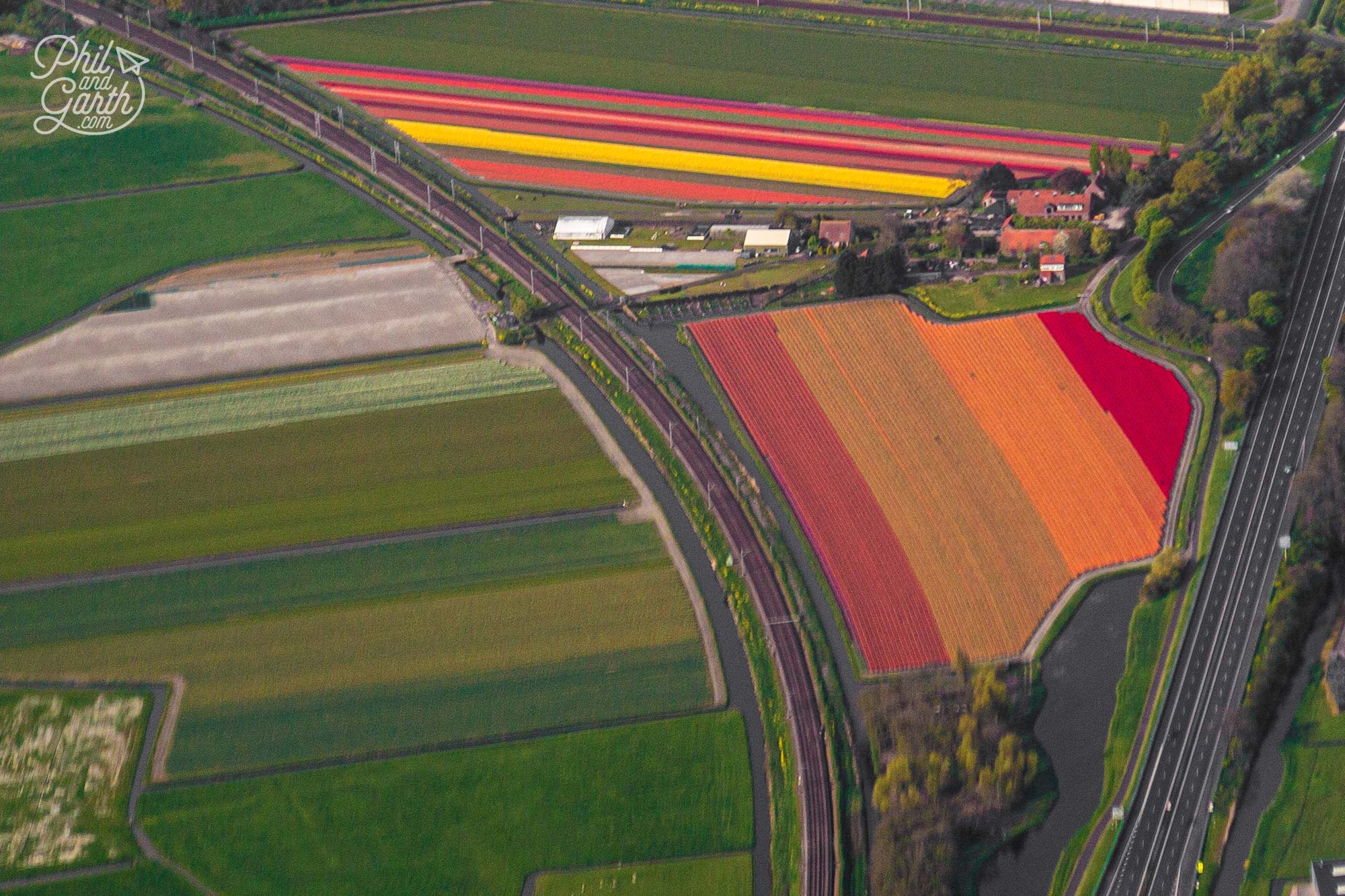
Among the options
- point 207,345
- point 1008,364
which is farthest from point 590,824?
point 207,345

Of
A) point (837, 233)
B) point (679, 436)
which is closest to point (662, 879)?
point (679, 436)

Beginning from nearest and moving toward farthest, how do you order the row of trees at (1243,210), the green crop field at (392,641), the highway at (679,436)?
1. the highway at (679,436)
2. the green crop field at (392,641)
3. the row of trees at (1243,210)

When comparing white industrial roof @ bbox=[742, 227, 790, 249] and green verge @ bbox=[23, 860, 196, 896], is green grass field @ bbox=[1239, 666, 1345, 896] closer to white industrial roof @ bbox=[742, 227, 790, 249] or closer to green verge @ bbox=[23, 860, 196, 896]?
white industrial roof @ bbox=[742, 227, 790, 249]

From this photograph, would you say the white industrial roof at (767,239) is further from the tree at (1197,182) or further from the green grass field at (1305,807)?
the green grass field at (1305,807)

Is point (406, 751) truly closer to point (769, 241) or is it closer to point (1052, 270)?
point (769, 241)

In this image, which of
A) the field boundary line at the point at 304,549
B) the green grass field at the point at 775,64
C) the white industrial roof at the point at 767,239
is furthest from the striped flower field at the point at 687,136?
the field boundary line at the point at 304,549

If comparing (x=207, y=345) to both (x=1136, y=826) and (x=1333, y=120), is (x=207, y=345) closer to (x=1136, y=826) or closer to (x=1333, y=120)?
(x=1136, y=826)

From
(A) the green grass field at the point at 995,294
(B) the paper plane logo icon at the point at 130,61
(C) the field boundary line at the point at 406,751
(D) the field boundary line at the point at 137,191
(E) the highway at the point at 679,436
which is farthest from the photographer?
(B) the paper plane logo icon at the point at 130,61
